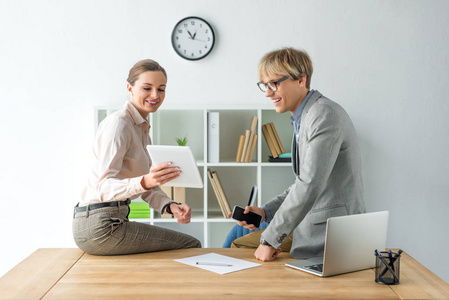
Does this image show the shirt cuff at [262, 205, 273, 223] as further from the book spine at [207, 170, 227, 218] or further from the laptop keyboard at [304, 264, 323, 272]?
the book spine at [207, 170, 227, 218]

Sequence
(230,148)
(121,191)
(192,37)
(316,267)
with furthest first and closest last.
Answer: (230,148), (192,37), (121,191), (316,267)

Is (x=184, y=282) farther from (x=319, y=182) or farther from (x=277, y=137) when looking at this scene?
(x=277, y=137)

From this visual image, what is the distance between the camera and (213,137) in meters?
3.83

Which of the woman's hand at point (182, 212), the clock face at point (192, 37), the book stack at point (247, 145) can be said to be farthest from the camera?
the clock face at point (192, 37)

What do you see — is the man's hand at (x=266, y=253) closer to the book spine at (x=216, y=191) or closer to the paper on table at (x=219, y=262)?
the paper on table at (x=219, y=262)

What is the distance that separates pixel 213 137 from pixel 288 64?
1697 mm

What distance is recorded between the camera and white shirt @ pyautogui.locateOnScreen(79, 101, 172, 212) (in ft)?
7.04

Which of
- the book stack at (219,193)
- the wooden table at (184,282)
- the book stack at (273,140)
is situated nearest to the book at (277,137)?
the book stack at (273,140)

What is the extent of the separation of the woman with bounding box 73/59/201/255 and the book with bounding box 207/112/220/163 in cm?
137

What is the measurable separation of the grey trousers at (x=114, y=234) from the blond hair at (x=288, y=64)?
903 mm

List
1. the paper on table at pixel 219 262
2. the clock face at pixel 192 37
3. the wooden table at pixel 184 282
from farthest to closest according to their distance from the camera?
the clock face at pixel 192 37 → the paper on table at pixel 219 262 → the wooden table at pixel 184 282

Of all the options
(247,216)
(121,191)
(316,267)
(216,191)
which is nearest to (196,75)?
(216,191)

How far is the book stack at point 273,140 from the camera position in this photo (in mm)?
3861

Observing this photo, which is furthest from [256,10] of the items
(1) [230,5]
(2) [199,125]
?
(2) [199,125]
